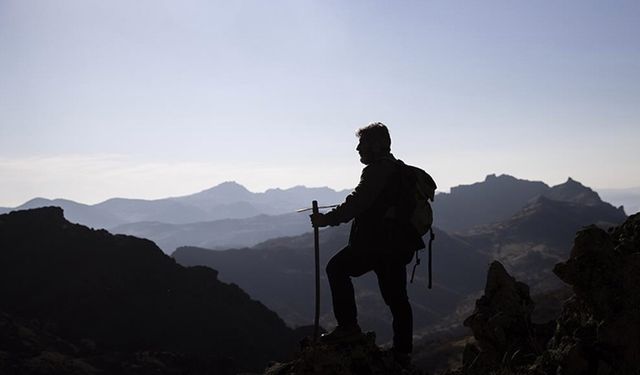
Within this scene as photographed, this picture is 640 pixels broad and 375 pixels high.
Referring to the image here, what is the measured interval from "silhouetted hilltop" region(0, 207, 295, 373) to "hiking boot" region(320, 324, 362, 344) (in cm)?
4205

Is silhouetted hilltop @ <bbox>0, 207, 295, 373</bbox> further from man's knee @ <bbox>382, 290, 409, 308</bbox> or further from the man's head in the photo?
the man's head

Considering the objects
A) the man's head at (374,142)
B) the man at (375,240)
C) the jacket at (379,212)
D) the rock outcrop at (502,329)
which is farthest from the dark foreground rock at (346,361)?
the man's head at (374,142)

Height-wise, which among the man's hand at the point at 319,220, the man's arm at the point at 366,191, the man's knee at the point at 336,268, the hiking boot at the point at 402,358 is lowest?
the hiking boot at the point at 402,358

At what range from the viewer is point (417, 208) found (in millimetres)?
6520

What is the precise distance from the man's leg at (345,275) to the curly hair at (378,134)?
1481mm

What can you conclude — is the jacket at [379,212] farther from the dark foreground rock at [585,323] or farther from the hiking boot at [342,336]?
the dark foreground rock at [585,323]

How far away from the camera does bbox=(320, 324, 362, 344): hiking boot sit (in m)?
6.78

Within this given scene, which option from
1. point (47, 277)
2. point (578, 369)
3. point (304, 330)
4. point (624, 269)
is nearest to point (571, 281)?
point (624, 269)

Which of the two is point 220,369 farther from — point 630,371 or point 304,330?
point 630,371

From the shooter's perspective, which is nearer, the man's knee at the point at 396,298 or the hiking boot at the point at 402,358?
the man's knee at the point at 396,298

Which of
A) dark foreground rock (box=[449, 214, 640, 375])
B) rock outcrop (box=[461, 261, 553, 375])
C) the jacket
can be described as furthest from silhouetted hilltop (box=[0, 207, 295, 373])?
the jacket

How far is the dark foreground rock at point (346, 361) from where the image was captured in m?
6.36

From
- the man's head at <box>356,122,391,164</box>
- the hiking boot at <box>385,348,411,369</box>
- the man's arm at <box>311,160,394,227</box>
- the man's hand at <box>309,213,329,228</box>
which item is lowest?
the hiking boot at <box>385,348,411,369</box>

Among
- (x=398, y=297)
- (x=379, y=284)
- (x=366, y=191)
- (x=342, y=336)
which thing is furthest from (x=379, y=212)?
(x=342, y=336)
